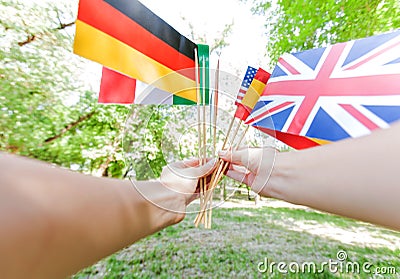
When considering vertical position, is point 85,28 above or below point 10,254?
above

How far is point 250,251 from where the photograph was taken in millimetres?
2105

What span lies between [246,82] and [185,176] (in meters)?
0.57

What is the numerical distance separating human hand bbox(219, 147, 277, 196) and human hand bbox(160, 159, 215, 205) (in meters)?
0.08

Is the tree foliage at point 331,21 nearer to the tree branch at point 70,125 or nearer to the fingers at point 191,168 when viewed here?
the fingers at point 191,168

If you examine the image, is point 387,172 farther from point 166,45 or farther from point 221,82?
point 166,45

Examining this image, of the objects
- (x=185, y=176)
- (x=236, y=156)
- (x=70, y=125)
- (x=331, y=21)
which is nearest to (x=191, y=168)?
(x=185, y=176)

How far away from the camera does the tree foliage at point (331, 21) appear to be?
2.14 meters

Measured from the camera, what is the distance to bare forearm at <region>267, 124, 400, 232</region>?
14.8 inches

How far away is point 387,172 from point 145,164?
59 cm

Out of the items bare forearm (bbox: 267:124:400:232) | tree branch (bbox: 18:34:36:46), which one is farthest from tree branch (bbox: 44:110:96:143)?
bare forearm (bbox: 267:124:400:232)

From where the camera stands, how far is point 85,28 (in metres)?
0.67

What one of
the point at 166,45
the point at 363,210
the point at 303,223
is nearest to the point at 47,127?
the point at 166,45

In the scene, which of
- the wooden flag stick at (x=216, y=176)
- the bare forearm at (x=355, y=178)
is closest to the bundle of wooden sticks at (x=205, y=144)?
the wooden flag stick at (x=216, y=176)

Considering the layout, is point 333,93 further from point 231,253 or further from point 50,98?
point 50,98
